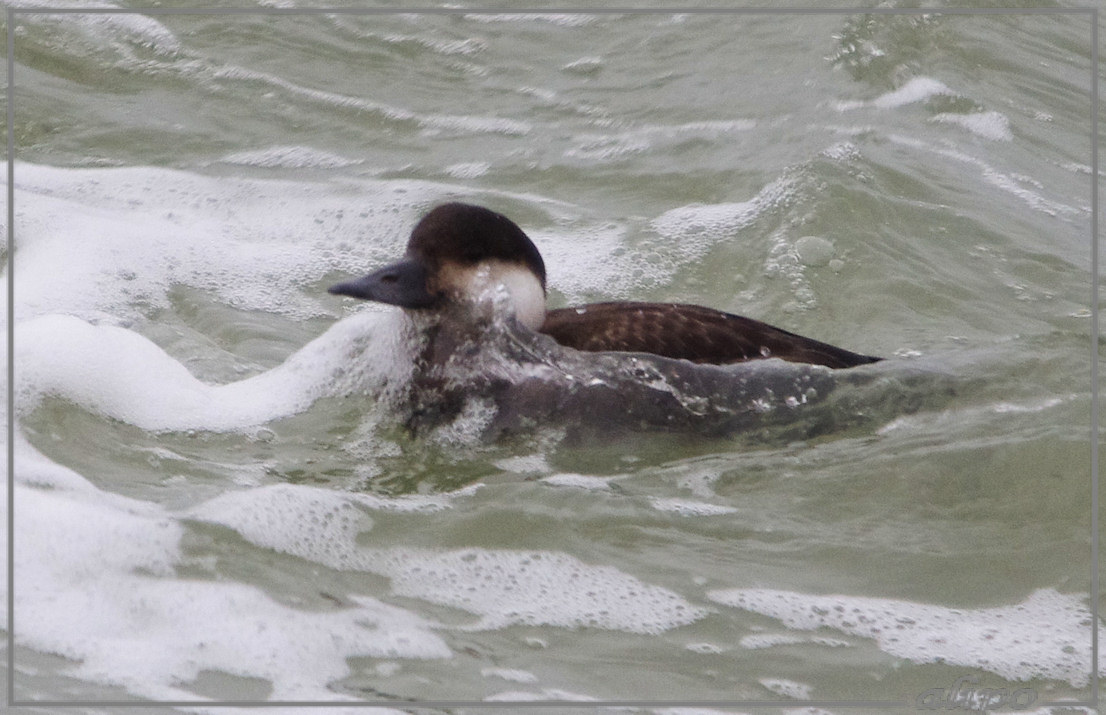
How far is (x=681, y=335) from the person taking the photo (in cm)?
450

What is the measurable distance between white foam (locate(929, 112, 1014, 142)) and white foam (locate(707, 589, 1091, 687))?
3925 mm

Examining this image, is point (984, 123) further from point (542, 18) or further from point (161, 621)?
point (161, 621)

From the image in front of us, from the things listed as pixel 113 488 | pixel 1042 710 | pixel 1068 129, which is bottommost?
pixel 1042 710

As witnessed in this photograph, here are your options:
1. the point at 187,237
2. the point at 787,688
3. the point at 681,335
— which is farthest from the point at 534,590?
the point at 187,237

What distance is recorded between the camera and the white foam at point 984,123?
7.31 metres

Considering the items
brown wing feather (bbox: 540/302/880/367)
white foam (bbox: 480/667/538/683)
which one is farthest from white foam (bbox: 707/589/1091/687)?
brown wing feather (bbox: 540/302/880/367)

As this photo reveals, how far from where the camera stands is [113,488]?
409 centimetres

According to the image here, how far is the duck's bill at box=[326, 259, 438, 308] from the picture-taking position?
4531 millimetres

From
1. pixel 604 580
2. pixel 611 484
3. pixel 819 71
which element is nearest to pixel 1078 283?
pixel 819 71

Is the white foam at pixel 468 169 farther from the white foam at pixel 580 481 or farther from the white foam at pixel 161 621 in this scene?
the white foam at pixel 161 621

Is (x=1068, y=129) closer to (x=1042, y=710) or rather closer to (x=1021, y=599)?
(x=1021, y=599)

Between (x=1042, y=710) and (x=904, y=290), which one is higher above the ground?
(x=904, y=290)

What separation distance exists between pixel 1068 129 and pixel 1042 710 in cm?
473

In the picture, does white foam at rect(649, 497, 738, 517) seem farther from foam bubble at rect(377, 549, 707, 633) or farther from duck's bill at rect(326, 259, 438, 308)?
duck's bill at rect(326, 259, 438, 308)
